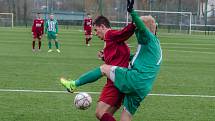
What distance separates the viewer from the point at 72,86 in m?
7.01

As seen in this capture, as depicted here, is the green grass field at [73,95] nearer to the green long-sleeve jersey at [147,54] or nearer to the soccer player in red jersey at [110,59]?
the soccer player in red jersey at [110,59]

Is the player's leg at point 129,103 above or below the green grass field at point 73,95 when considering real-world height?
above

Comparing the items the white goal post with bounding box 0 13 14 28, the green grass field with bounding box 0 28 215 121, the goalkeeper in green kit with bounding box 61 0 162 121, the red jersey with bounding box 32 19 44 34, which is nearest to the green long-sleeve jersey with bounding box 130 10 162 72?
the goalkeeper in green kit with bounding box 61 0 162 121

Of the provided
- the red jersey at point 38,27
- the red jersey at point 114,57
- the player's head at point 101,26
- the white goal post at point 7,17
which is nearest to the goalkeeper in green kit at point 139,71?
the red jersey at point 114,57

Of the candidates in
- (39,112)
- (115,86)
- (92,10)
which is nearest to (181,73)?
(39,112)

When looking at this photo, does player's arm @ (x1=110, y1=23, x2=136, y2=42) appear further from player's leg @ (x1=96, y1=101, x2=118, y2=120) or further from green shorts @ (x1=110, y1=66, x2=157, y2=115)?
player's leg @ (x1=96, y1=101, x2=118, y2=120)

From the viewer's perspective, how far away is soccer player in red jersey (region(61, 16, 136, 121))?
690cm

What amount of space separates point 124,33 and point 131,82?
69cm

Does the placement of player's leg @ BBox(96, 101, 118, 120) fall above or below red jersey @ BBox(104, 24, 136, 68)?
below

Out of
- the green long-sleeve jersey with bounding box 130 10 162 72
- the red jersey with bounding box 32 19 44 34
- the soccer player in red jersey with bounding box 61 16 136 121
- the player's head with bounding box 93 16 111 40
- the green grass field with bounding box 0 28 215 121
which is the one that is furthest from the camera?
the red jersey with bounding box 32 19 44 34

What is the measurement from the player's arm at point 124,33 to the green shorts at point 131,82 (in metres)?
0.42

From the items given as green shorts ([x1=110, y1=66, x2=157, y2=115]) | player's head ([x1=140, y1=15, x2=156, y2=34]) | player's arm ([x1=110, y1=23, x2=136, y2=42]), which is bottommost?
green shorts ([x1=110, y1=66, x2=157, y2=115])

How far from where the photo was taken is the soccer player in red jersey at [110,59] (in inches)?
272

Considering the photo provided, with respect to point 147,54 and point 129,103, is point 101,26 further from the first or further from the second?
point 129,103
